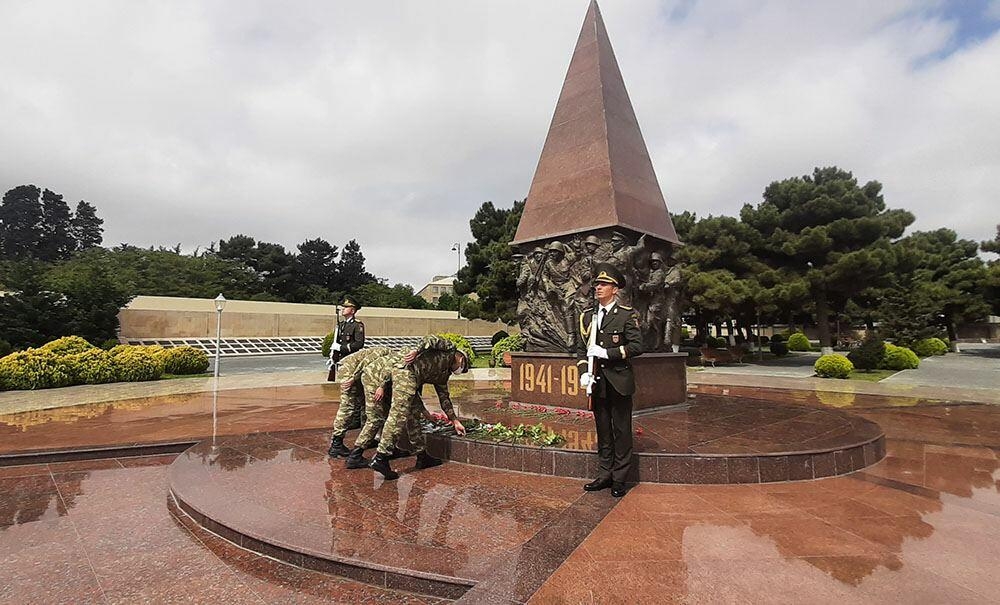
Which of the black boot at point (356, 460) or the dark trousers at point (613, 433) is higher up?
the dark trousers at point (613, 433)

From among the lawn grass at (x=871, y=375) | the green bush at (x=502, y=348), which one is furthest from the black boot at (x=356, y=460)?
→ the lawn grass at (x=871, y=375)

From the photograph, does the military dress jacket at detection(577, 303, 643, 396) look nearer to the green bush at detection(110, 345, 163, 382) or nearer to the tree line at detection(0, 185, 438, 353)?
the green bush at detection(110, 345, 163, 382)

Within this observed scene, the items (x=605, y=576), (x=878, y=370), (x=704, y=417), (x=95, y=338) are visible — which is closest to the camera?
(x=605, y=576)

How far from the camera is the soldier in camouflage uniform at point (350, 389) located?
438 cm

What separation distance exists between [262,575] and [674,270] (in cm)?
631

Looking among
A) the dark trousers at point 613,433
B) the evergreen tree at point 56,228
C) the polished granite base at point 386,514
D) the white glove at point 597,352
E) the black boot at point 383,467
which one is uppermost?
the evergreen tree at point 56,228

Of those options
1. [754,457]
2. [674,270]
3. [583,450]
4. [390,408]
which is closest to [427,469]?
[390,408]

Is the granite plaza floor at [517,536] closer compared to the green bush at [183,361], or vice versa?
the granite plaza floor at [517,536]

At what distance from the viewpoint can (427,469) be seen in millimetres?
4246

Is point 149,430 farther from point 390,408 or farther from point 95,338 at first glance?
point 95,338

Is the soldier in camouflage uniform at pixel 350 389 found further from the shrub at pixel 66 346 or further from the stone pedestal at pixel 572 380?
the shrub at pixel 66 346

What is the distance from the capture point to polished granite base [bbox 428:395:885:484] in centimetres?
388

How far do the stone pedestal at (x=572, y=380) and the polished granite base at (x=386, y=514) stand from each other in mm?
2324

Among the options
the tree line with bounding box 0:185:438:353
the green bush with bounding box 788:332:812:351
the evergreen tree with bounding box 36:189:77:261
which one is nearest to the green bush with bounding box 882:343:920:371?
the green bush with bounding box 788:332:812:351
